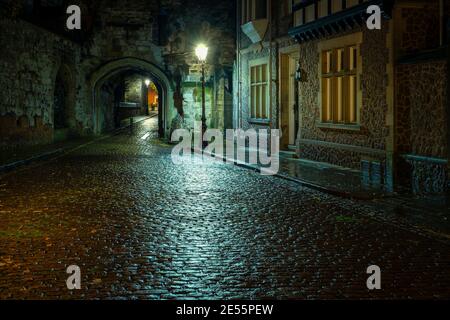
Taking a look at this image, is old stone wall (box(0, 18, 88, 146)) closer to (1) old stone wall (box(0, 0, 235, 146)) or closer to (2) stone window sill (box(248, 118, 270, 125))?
(1) old stone wall (box(0, 0, 235, 146))

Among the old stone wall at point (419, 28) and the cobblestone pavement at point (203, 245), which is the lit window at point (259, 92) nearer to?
the old stone wall at point (419, 28)

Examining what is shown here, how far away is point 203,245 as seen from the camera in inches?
288

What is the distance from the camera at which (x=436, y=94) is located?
1195 cm

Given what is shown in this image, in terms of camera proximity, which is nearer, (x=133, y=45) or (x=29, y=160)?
(x=29, y=160)

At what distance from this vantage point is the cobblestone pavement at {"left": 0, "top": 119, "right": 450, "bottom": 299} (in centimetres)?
558

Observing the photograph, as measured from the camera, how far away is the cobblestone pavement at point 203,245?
18.3ft

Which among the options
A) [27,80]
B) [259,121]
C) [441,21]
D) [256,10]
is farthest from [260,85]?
[441,21]

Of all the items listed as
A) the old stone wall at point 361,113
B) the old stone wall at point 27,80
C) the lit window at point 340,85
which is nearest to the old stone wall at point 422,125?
the old stone wall at point 361,113

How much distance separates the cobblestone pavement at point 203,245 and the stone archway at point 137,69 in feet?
62.9

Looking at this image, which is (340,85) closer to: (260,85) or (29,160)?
(260,85)

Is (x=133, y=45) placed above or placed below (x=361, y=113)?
above

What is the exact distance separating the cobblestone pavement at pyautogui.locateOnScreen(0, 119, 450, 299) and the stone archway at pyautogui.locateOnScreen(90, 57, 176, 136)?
1917 cm

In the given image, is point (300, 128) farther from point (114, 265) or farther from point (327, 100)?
point (114, 265)

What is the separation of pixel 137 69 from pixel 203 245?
87.4ft
